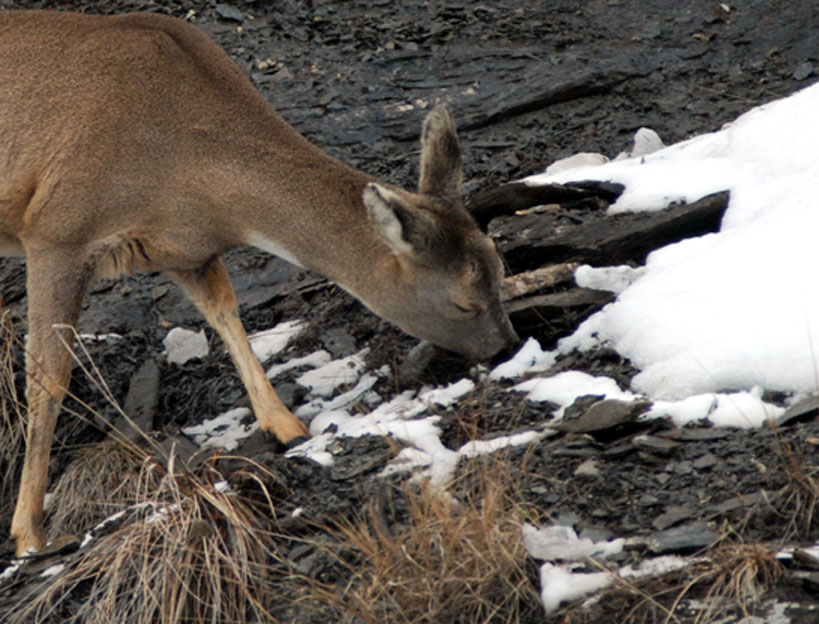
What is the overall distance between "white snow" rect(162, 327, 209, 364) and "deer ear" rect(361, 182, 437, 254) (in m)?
2.59

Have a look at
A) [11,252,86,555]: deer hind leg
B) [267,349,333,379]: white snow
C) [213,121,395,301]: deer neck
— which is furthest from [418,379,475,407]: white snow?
[11,252,86,555]: deer hind leg

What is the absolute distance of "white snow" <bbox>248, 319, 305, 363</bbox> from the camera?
8.88 metres

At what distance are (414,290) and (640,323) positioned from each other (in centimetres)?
133

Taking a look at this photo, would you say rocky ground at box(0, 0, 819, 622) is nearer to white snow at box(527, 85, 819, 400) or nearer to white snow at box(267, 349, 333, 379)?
white snow at box(267, 349, 333, 379)

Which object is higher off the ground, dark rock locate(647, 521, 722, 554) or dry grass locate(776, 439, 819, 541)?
dry grass locate(776, 439, 819, 541)

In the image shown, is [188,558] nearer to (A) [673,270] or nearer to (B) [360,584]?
(B) [360,584]

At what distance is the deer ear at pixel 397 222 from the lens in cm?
648

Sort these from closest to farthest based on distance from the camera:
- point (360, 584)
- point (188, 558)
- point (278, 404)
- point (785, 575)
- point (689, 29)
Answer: point (785, 575) < point (360, 584) < point (188, 558) < point (278, 404) < point (689, 29)

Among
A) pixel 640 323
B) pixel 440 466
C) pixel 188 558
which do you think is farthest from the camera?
pixel 640 323

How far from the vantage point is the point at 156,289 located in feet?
32.6

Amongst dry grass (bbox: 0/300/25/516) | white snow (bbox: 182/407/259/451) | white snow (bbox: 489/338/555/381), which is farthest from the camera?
dry grass (bbox: 0/300/25/516)

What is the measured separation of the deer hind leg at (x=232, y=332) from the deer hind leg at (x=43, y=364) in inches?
31.8

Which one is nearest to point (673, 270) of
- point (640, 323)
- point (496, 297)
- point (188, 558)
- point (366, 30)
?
point (640, 323)

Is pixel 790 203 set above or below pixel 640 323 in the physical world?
above
